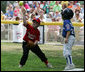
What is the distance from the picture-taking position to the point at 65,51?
8.56m

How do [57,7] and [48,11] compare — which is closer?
[57,7]

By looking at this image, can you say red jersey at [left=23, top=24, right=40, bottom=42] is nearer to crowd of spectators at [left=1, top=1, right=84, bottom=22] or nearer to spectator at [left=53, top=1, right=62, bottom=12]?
crowd of spectators at [left=1, top=1, right=84, bottom=22]

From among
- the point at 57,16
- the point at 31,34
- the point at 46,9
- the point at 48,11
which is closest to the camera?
the point at 31,34

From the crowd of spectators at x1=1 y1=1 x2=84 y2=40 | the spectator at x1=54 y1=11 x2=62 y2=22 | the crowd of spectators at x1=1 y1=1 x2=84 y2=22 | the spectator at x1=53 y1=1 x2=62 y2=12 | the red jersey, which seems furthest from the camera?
the spectator at x1=53 y1=1 x2=62 y2=12

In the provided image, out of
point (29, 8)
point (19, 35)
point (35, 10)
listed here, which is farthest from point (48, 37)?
point (29, 8)

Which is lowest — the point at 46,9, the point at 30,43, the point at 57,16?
the point at 57,16

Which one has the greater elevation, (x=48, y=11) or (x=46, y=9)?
(x=46, y=9)

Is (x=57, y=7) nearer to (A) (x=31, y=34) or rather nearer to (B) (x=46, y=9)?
Result: (B) (x=46, y=9)

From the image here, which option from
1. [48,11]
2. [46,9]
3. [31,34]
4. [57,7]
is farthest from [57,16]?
[31,34]

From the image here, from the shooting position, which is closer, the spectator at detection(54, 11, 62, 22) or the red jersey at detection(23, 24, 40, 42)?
the red jersey at detection(23, 24, 40, 42)

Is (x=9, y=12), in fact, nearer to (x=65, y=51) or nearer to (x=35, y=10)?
(x=35, y=10)

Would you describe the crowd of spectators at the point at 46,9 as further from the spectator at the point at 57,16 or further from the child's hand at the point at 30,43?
the child's hand at the point at 30,43

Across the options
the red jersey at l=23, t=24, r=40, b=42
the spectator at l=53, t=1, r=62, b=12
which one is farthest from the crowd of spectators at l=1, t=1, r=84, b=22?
the red jersey at l=23, t=24, r=40, b=42

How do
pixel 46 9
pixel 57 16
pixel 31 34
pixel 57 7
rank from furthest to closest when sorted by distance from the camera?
1. pixel 46 9
2. pixel 57 7
3. pixel 57 16
4. pixel 31 34
